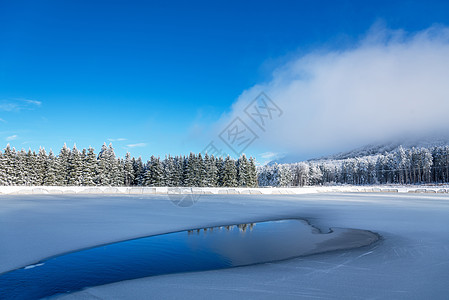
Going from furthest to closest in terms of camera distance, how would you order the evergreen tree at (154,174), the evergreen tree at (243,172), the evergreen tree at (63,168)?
the evergreen tree at (243,172)
the evergreen tree at (154,174)
the evergreen tree at (63,168)

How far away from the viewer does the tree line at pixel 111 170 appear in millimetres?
46656

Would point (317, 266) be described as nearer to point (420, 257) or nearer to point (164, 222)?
point (420, 257)

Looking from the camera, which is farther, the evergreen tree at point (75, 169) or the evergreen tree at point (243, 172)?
the evergreen tree at point (243, 172)

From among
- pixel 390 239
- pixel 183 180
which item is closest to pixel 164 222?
pixel 390 239

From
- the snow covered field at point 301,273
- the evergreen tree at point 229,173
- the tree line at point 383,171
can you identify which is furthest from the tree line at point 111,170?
the snow covered field at point 301,273

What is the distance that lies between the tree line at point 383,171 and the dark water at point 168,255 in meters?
85.3

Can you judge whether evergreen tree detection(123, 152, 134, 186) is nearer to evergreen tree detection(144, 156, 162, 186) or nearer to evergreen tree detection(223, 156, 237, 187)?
evergreen tree detection(144, 156, 162, 186)

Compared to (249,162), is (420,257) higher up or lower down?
lower down

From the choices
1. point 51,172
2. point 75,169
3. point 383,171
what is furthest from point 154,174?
point 383,171

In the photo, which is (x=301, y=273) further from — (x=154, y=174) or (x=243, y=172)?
(x=243, y=172)

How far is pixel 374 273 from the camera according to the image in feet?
13.0

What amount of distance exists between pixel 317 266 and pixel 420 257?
2043 millimetres

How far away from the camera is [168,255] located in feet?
17.6

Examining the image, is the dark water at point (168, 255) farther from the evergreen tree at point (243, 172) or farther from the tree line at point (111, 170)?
the evergreen tree at point (243, 172)
